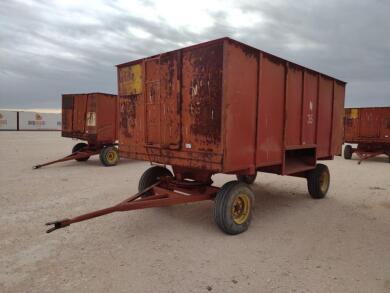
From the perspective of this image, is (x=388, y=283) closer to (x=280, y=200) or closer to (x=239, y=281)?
(x=239, y=281)

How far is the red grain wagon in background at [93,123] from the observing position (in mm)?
11008

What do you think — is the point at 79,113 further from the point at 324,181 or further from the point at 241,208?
the point at 324,181

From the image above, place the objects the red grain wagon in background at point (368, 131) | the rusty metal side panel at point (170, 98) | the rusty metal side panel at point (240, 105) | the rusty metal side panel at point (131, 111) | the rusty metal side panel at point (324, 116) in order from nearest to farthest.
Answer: the rusty metal side panel at point (240, 105) < the rusty metal side panel at point (170, 98) < the rusty metal side panel at point (131, 111) < the rusty metal side panel at point (324, 116) < the red grain wagon in background at point (368, 131)

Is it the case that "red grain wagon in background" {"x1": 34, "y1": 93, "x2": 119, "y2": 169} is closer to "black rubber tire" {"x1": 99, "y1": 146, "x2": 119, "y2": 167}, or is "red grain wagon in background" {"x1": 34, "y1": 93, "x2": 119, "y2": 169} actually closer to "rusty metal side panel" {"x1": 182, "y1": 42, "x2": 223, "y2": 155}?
"black rubber tire" {"x1": 99, "y1": 146, "x2": 119, "y2": 167}

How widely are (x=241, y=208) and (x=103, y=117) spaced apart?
7.96 metres

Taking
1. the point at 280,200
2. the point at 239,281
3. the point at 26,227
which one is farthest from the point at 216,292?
the point at 280,200

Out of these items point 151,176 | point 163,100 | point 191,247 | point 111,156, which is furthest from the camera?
point 111,156

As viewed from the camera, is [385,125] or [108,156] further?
[385,125]

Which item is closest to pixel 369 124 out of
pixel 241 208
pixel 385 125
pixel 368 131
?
pixel 368 131

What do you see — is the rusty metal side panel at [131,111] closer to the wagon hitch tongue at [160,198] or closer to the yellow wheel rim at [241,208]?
the wagon hitch tongue at [160,198]

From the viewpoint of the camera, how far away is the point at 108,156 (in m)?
11.2

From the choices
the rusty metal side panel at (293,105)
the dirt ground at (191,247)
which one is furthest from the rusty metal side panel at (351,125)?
the rusty metal side panel at (293,105)

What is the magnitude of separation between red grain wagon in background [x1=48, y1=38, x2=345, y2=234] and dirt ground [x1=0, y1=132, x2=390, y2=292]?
48 cm

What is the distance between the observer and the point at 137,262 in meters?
3.50
